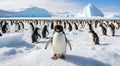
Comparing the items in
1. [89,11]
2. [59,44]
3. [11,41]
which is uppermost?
[59,44]

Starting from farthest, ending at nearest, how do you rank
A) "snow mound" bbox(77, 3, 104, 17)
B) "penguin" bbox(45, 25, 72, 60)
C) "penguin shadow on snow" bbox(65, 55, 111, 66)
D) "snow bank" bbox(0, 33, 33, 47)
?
"snow mound" bbox(77, 3, 104, 17)
"snow bank" bbox(0, 33, 33, 47)
"penguin" bbox(45, 25, 72, 60)
"penguin shadow on snow" bbox(65, 55, 111, 66)

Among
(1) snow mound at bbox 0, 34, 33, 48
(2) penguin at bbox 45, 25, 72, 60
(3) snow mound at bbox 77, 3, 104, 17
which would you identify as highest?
(2) penguin at bbox 45, 25, 72, 60

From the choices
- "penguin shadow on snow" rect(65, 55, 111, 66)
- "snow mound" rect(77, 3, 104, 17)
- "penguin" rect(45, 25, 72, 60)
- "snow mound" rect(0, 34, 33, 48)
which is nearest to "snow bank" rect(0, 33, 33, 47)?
"snow mound" rect(0, 34, 33, 48)

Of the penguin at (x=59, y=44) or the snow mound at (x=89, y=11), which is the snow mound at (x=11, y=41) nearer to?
the penguin at (x=59, y=44)

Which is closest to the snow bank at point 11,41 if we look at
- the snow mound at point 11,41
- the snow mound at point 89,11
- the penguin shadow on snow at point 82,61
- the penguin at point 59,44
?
the snow mound at point 11,41

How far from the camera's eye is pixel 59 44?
6.77 metres

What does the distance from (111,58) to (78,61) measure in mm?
975

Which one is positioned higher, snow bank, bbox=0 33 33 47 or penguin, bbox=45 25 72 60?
penguin, bbox=45 25 72 60

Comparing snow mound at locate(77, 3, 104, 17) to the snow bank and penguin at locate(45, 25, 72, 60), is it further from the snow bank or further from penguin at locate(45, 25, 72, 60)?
penguin at locate(45, 25, 72, 60)

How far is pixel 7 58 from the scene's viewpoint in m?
7.93

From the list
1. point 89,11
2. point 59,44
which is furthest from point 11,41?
point 89,11

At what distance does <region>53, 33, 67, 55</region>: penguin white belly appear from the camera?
6.73 m

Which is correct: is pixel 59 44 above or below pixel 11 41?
above

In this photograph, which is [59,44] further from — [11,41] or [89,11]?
[89,11]
